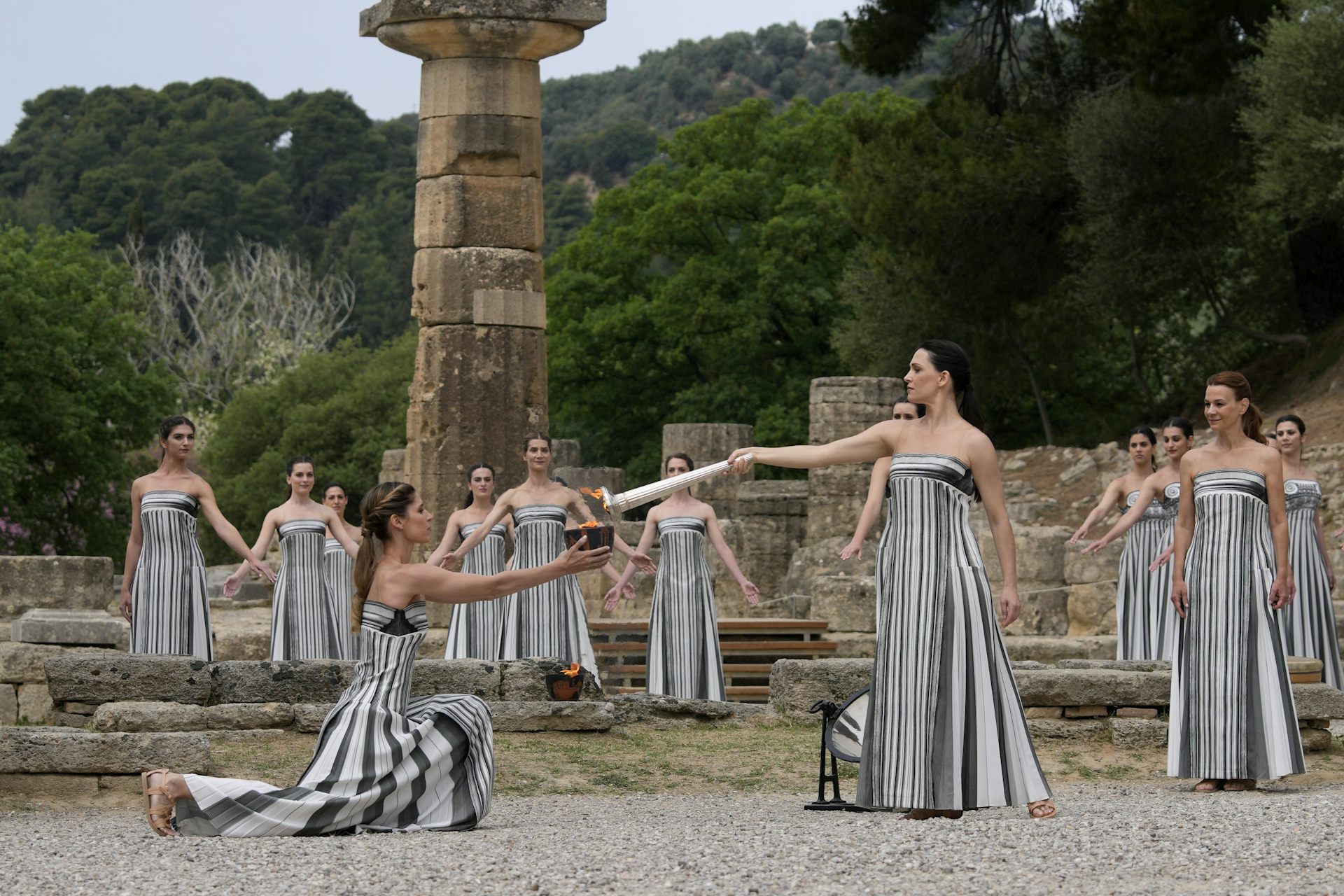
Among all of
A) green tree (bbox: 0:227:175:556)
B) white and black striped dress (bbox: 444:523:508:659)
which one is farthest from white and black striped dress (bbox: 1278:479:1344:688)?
green tree (bbox: 0:227:175:556)

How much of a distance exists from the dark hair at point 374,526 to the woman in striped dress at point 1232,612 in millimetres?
3775

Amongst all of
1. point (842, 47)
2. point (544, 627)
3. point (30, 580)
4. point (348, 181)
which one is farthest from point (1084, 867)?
point (348, 181)

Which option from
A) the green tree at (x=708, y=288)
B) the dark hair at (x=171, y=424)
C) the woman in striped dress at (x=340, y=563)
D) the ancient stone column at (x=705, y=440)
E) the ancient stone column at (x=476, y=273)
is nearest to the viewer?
the dark hair at (x=171, y=424)

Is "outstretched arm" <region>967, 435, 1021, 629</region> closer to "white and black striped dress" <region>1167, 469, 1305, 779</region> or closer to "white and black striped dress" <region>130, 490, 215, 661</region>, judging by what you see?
"white and black striped dress" <region>1167, 469, 1305, 779</region>

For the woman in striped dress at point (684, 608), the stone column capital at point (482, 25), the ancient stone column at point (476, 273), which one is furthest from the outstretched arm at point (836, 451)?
the ancient stone column at point (476, 273)

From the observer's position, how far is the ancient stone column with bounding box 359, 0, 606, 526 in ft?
58.1

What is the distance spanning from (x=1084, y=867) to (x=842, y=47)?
86.8ft

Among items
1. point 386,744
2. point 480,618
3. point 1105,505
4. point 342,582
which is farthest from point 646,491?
point 342,582

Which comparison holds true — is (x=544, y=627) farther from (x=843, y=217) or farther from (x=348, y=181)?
(x=348, y=181)

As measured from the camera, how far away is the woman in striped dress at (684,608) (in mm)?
13523

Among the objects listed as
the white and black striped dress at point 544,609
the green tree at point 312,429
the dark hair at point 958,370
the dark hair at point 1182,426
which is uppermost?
the green tree at point 312,429

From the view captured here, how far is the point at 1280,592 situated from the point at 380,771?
436 cm

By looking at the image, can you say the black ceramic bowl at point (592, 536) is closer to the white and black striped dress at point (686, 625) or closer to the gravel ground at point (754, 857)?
the gravel ground at point (754, 857)

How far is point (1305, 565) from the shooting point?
1259 centimetres
